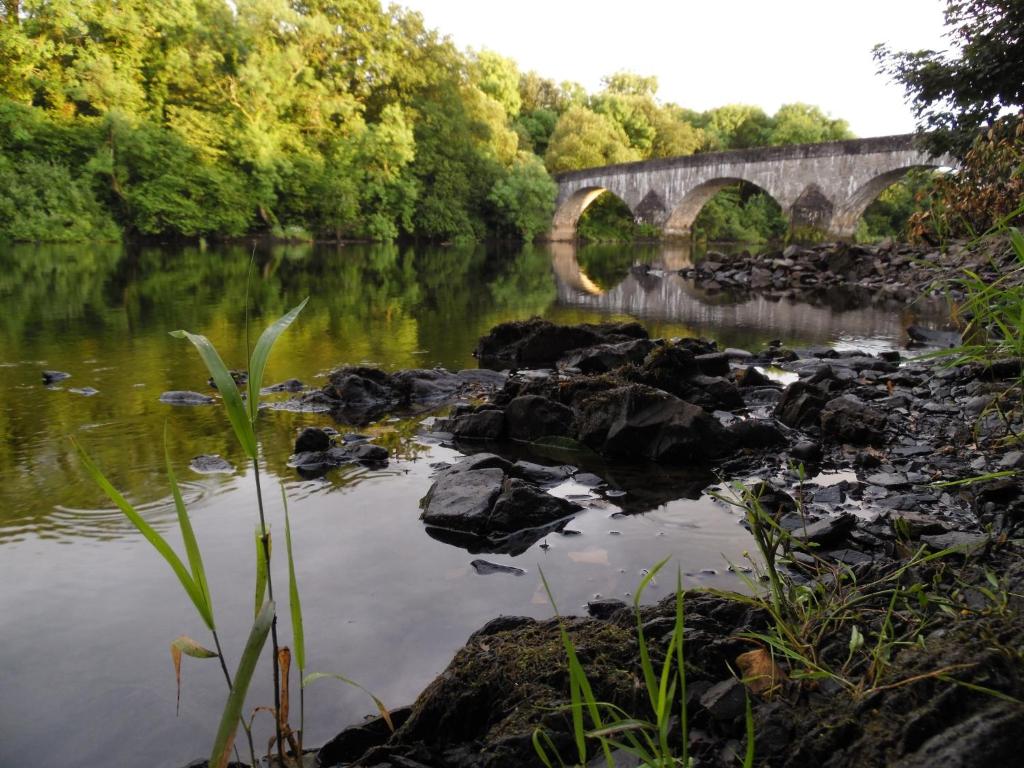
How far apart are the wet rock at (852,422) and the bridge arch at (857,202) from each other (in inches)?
1227

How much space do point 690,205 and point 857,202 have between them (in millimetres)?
11580

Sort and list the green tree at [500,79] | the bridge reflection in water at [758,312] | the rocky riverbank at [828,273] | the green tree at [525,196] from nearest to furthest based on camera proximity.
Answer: the bridge reflection in water at [758,312]
the rocky riverbank at [828,273]
the green tree at [525,196]
the green tree at [500,79]

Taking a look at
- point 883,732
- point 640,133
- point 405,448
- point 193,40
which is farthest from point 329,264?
point 640,133

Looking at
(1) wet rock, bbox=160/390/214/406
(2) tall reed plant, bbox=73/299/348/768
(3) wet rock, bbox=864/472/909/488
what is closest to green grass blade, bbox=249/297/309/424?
(2) tall reed plant, bbox=73/299/348/768

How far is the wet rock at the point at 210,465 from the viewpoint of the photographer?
448cm

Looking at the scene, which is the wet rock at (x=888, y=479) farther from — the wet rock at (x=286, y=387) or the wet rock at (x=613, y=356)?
the wet rock at (x=286, y=387)

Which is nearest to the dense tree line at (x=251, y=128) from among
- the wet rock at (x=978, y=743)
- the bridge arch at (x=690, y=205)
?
the bridge arch at (x=690, y=205)

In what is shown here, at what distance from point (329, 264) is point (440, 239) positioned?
21.2m

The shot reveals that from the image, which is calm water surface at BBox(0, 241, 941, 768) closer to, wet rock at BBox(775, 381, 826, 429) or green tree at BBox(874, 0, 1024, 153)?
wet rock at BBox(775, 381, 826, 429)

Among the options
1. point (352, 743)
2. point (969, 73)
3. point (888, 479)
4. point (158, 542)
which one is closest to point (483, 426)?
point (888, 479)

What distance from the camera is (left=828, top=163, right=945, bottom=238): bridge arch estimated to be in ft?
108

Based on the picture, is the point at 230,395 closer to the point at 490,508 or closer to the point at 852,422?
the point at 490,508

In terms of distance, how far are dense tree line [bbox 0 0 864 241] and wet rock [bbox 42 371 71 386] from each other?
2569 centimetres

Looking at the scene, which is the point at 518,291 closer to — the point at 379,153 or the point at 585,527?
the point at 585,527
